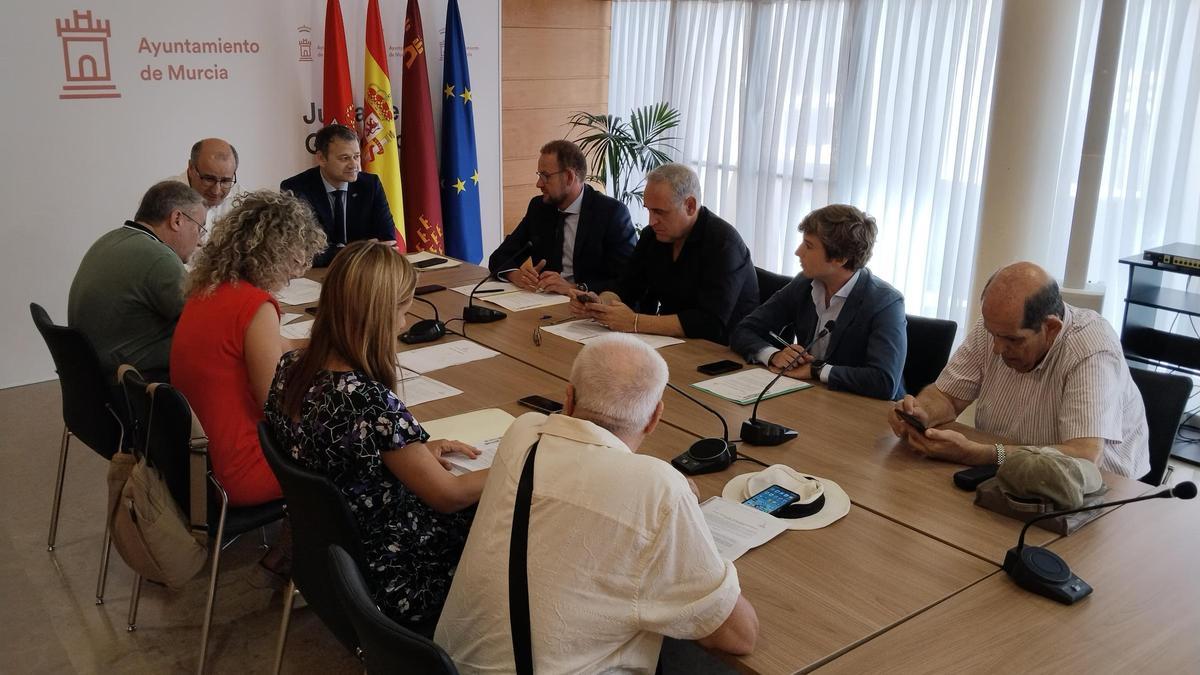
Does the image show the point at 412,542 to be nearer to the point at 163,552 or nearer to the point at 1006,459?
the point at 163,552

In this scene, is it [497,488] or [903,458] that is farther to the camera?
[903,458]

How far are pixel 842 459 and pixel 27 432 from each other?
383cm

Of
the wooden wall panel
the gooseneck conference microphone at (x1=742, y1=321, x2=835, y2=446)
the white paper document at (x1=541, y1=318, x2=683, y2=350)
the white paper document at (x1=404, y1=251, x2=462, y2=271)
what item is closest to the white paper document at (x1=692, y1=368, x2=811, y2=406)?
the gooseneck conference microphone at (x1=742, y1=321, x2=835, y2=446)

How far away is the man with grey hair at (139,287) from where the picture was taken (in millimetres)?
3109

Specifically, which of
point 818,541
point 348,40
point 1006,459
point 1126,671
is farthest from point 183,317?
point 348,40

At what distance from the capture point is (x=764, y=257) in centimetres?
621

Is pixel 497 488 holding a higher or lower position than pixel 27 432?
higher

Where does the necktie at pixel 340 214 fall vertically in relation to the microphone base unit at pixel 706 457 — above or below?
above

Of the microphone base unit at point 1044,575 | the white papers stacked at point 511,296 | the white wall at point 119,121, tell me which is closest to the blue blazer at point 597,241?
the white papers stacked at point 511,296

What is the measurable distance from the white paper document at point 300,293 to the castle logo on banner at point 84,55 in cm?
174

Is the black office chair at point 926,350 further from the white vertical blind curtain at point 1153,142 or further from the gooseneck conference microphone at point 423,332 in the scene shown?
the white vertical blind curtain at point 1153,142

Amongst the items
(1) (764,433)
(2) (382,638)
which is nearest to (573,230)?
(1) (764,433)

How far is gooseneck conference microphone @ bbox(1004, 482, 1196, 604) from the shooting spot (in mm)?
1771

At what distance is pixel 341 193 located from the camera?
481cm
